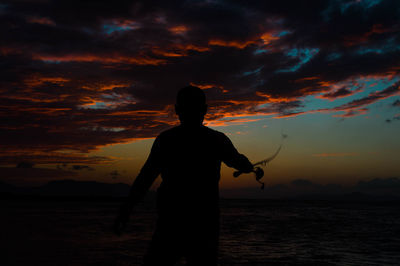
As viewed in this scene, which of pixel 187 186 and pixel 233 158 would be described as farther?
pixel 233 158

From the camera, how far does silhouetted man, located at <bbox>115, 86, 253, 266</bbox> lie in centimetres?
217

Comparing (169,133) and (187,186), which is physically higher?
(169,133)

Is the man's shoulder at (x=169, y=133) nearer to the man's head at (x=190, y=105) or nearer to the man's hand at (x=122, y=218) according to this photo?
the man's head at (x=190, y=105)

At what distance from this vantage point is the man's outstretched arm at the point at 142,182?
89.8 inches

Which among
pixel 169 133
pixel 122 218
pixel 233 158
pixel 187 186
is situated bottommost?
pixel 122 218

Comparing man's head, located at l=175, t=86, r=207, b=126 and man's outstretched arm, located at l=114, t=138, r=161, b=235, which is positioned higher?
man's head, located at l=175, t=86, r=207, b=126

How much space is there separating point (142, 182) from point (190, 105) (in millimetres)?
609

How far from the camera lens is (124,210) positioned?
2.29 m

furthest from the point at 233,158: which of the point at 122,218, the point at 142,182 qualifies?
the point at 122,218

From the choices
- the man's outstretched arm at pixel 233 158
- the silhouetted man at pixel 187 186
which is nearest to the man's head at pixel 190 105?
the silhouetted man at pixel 187 186

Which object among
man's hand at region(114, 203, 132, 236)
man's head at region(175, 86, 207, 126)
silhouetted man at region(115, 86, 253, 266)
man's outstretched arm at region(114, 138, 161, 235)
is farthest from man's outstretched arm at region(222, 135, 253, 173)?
man's hand at region(114, 203, 132, 236)

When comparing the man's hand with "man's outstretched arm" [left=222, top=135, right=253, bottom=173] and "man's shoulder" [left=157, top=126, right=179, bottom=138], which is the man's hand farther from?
"man's outstretched arm" [left=222, top=135, right=253, bottom=173]

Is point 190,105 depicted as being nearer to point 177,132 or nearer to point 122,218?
point 177,132

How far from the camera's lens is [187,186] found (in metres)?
2.19
